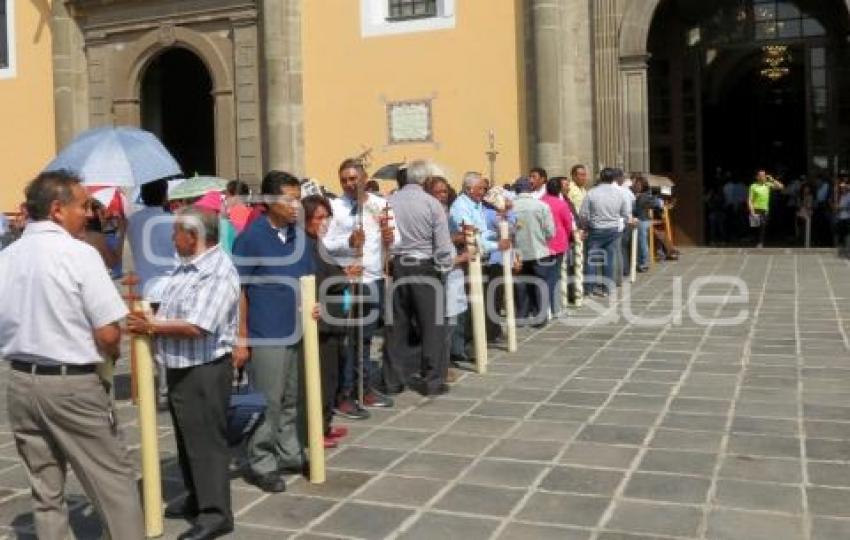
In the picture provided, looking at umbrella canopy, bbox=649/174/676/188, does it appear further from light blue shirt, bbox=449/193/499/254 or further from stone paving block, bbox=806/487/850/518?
stone paving block, bbox=806/487/850/518

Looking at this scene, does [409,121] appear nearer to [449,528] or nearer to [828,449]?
[828,449]

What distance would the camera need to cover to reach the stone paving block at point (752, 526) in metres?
4.29

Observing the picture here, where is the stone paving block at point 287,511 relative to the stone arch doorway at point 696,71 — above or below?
below

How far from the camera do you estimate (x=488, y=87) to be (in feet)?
53.7

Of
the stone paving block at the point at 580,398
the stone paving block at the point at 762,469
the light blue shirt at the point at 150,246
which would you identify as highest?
the light blue shirt at the point at 150,246

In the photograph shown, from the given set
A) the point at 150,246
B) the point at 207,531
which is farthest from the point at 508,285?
the point at 207,531

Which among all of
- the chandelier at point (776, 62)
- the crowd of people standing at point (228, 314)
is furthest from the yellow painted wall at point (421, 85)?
the chandelier at point (776, 62)

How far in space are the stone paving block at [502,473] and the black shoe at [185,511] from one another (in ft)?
4.52

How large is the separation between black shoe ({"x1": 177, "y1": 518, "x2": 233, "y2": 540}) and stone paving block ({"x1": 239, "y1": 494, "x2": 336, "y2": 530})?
8.1 inches

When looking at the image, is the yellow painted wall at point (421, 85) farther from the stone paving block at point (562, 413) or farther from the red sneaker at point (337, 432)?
the red sneaker at point (337, 432)

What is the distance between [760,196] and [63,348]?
54.6ft

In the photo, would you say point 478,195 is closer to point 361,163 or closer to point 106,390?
point 361,163

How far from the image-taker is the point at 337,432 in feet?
20.3

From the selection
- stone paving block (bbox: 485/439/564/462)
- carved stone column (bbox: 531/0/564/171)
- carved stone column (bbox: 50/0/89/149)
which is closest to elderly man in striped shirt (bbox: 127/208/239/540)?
stone paving block (bbox: 485/439/564/462)
